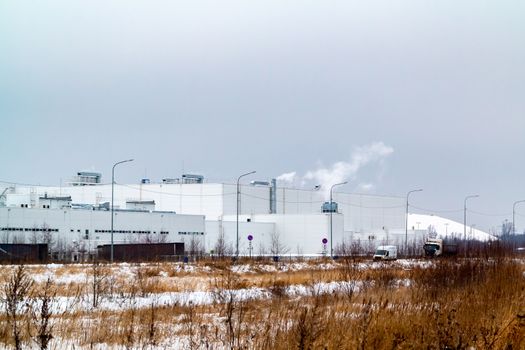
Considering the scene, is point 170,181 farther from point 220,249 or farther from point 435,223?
point 435,223

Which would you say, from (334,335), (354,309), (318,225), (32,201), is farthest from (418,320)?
(318,225)

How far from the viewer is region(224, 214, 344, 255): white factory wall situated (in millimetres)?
99688

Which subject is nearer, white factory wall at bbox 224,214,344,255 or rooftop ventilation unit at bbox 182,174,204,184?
white factory wall at bbox 224,214,344,255

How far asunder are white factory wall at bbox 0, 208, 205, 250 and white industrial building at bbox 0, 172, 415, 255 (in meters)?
0.12

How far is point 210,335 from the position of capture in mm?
11789

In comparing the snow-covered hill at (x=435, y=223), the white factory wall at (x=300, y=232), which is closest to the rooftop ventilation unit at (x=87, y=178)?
the white factory wall at (x=300, y=232)

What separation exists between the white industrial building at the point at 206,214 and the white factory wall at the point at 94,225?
12cm

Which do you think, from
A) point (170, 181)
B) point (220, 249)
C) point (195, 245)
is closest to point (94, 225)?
point (195, 245)

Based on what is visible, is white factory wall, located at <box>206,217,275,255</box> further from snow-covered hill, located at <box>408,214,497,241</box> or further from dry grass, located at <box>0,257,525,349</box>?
dry grass, located at <box>0,257,525,349</box>

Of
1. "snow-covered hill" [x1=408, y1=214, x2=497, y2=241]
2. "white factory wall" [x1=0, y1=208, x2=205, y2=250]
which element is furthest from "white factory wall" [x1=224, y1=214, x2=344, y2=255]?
"snow-covered hill" [x1=408, y1=214, x2=497, y2=241]

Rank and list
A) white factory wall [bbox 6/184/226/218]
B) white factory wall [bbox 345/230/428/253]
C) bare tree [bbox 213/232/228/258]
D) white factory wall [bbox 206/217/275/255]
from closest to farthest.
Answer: bare tree [bbox 213/232/228/258] → white factory wall [bbox 206/217/275/255] → white factory wall [bbox 6/184/226/218] → white factory wall [bbox 345/230/428/253]

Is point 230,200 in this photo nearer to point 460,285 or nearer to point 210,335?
point 460,285

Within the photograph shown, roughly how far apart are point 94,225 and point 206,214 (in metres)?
25.1

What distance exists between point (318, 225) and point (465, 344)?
3554 inches
